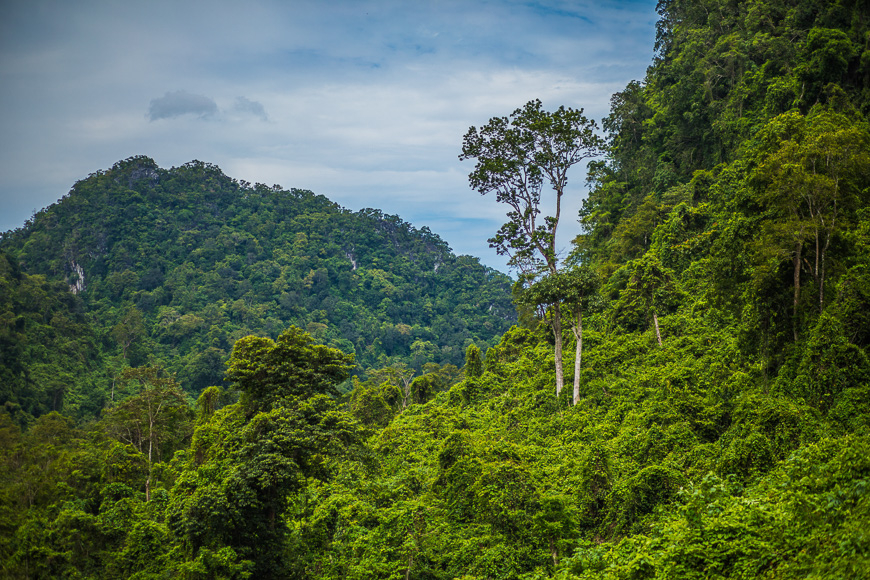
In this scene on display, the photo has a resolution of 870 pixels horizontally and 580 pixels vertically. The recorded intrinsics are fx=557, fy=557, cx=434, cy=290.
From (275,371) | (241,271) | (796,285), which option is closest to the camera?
(796,285)

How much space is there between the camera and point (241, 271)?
87750 millimetres

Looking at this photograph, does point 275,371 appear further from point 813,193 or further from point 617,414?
point 813,193

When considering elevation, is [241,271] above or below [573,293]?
above

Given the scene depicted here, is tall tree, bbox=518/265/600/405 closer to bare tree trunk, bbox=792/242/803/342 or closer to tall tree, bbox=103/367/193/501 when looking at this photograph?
bare tree trunk, bbox=792/242/803/342

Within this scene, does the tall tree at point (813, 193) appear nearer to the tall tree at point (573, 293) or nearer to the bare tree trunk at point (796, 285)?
the bare tree trunk at point (796, 285)

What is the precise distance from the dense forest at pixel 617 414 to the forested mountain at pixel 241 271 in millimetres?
42058

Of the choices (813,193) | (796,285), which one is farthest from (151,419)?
(813,193)

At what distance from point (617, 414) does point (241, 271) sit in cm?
8069

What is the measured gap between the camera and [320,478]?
16047 mm

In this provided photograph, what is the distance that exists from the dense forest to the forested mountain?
4206 cm

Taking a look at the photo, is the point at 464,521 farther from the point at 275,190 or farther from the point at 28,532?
the point at 275,190

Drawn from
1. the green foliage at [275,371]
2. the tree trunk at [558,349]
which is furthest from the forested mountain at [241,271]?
the tree trunk at [558,349]

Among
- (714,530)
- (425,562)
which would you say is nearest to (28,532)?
(425,562)

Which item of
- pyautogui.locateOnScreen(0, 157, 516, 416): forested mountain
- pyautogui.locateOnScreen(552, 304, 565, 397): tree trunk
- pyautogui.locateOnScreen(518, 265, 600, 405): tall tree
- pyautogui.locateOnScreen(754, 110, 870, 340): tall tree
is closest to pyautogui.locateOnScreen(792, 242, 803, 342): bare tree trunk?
pyautogui.locateOnScreen(754, 110, 870, 340): tall tree
